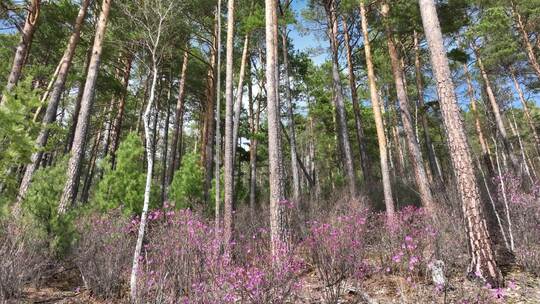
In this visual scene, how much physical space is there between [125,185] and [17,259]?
190 inches

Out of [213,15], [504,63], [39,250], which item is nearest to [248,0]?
[213,15]

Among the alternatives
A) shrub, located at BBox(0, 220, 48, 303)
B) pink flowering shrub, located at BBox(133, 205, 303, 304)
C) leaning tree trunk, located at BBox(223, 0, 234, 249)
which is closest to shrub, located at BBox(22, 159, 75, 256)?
shrub, located at BBox(0, 220, 48, 303)

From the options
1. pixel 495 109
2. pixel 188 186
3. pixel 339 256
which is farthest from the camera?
pixel 495 109

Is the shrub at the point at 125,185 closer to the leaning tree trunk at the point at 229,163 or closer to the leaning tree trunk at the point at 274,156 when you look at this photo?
the leaning tree trunk at the point at 229,163

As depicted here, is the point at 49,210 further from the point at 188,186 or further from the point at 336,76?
the point at 336,76

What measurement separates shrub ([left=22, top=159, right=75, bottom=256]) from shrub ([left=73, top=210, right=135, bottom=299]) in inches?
10.4

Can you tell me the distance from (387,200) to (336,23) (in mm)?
8051

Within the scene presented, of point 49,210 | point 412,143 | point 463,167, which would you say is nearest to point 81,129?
point 49,210

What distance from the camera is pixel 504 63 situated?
16031mm

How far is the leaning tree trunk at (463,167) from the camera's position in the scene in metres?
4.25

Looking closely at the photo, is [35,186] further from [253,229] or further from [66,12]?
[66,12]

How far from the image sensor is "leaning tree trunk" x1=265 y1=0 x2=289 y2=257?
530cm

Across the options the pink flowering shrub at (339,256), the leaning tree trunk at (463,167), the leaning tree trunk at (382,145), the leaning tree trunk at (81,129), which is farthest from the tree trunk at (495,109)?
the leaning tree trunk at (81,129)

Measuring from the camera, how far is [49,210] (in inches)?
185
